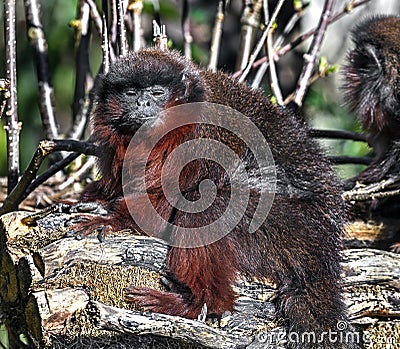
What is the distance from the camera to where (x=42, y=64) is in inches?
196

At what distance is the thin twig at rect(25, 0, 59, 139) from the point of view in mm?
4879

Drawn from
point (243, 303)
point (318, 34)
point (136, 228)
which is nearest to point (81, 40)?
point (318, 34)

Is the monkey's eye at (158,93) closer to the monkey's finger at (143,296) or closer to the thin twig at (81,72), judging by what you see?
the monkey's finger at (143,296)

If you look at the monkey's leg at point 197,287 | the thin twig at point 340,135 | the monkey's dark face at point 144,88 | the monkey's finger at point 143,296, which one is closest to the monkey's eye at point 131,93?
the monkey's dark face at point 144,88

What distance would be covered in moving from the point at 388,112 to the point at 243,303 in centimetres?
209

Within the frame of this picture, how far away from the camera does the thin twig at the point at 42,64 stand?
4.88 m

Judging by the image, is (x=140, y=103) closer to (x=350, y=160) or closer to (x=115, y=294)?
(x=115, y=294)

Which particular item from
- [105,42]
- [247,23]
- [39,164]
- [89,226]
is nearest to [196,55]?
[247,23]

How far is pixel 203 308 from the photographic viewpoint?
3.05 metres

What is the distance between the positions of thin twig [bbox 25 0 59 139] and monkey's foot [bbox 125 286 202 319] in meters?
2.13

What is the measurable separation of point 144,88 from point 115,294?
3.33 ft

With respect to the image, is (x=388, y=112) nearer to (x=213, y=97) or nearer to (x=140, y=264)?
(x=213, y=97)

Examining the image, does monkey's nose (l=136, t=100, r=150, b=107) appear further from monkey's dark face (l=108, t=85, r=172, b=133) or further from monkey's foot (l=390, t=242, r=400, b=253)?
monkey's foot (l=390, t=242, r=400, b=253)

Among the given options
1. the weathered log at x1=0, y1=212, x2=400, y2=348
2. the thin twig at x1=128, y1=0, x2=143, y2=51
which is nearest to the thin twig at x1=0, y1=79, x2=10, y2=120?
the weathered log at x1=0, y1=212, x2=400, y2=348
